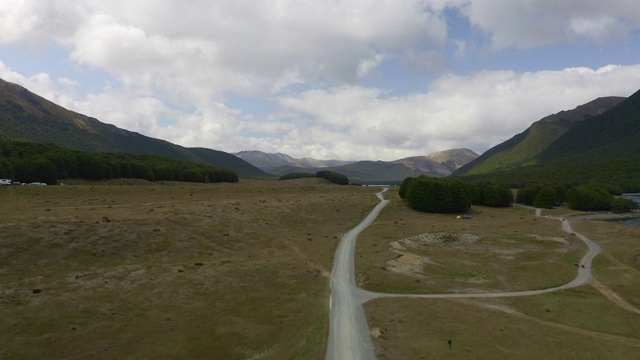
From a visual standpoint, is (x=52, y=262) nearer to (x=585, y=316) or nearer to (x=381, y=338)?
(x=381, y=338)

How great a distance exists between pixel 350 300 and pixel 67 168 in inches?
4469

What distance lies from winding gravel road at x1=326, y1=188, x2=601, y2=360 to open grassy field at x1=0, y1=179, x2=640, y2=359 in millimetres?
1017

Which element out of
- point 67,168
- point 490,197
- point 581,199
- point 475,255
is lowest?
point 475,255

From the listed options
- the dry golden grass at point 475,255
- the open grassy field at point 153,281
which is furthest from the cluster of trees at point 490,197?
the open grassy field at point 153,281

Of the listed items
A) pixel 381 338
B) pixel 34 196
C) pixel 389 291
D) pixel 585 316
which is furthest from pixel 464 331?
pixel 34 196

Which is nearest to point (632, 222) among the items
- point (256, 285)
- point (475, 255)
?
point (475, 255)

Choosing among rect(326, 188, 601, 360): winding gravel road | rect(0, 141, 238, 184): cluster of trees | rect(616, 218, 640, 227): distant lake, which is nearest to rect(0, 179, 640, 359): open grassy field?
rect(326, 188, 601, 360): winding gravel road

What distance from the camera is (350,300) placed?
4253 centimetres

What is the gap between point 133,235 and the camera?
57.8 metres

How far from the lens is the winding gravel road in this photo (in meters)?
29.9

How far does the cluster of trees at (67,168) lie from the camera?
105m

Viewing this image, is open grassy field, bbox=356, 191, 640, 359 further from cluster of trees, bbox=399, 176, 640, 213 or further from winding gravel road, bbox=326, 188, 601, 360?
cluster of trees, bbox=399, 176, 640, 213

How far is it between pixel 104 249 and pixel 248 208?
40.3 m

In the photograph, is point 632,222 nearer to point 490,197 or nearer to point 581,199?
point 581,199
